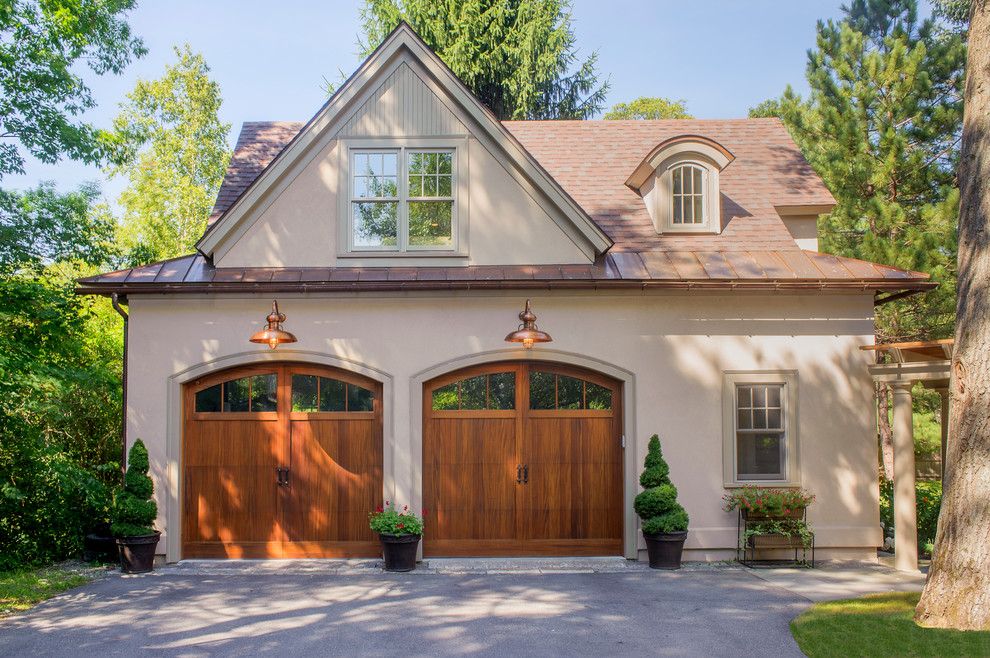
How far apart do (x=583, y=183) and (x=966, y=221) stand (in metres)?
7.30

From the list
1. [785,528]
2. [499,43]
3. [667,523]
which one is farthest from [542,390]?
[499,43]

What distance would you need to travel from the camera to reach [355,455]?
1198cm

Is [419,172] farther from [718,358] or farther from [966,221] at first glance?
[966,221]

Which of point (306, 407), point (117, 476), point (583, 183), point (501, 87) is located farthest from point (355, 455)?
point (501, 87)

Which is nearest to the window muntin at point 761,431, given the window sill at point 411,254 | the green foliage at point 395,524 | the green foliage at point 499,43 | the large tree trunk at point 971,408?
the large tree trunk at point 971,408

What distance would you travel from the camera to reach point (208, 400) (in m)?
12.1

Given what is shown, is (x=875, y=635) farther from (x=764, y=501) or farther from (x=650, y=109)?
(x=650, y=109)

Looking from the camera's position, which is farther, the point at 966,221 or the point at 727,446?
the point at 727,446

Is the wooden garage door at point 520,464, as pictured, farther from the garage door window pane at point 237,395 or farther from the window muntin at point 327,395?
the garage door window pane at point 237,395

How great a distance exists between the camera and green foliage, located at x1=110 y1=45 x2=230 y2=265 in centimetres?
3119

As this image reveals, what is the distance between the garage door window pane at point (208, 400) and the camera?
1208 cm

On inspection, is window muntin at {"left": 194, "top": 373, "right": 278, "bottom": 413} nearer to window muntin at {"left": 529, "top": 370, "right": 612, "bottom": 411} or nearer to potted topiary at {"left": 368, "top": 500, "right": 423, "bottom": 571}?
potted topiary at {"left": 368, "top": 500, "right": 423, "bottom": 571}

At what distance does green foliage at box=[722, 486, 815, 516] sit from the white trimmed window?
23 centimetres

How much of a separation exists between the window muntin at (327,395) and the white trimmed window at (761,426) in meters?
5.39
